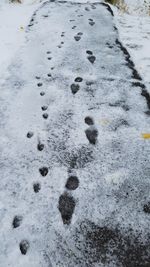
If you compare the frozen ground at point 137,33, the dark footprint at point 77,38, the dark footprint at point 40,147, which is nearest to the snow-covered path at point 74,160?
the dark footprint at point 40,147

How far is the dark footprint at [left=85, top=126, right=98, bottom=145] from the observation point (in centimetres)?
251

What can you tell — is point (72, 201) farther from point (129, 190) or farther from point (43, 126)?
point (43, 126)

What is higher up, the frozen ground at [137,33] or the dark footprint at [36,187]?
the dark footprint at [36,187]

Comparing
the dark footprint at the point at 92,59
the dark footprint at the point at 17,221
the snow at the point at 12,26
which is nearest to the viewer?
the dark footprint at the point at 17,221

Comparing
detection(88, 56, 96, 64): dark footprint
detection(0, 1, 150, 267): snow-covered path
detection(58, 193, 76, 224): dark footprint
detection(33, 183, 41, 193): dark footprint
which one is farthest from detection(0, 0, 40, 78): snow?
detection(58, 193, 76, 224): dark footprint

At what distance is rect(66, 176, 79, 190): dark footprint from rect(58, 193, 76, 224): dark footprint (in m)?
0.07

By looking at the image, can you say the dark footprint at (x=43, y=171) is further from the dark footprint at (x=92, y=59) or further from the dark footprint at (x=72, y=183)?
the dark footprint at (x=92, y=59)

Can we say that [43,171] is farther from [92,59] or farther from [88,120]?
[92,59]

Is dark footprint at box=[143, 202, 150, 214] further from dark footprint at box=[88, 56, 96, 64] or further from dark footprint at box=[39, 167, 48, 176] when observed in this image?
dark footprint at box=[88, 56, 96, 64]

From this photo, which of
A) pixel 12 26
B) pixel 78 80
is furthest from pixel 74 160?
pixel 12 26

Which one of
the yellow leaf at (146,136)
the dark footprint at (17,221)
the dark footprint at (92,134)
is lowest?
the dark footprint at (92,134)

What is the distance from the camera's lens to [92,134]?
8.44 ft

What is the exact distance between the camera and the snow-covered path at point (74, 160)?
1.76 metres

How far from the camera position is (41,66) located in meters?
3.62
